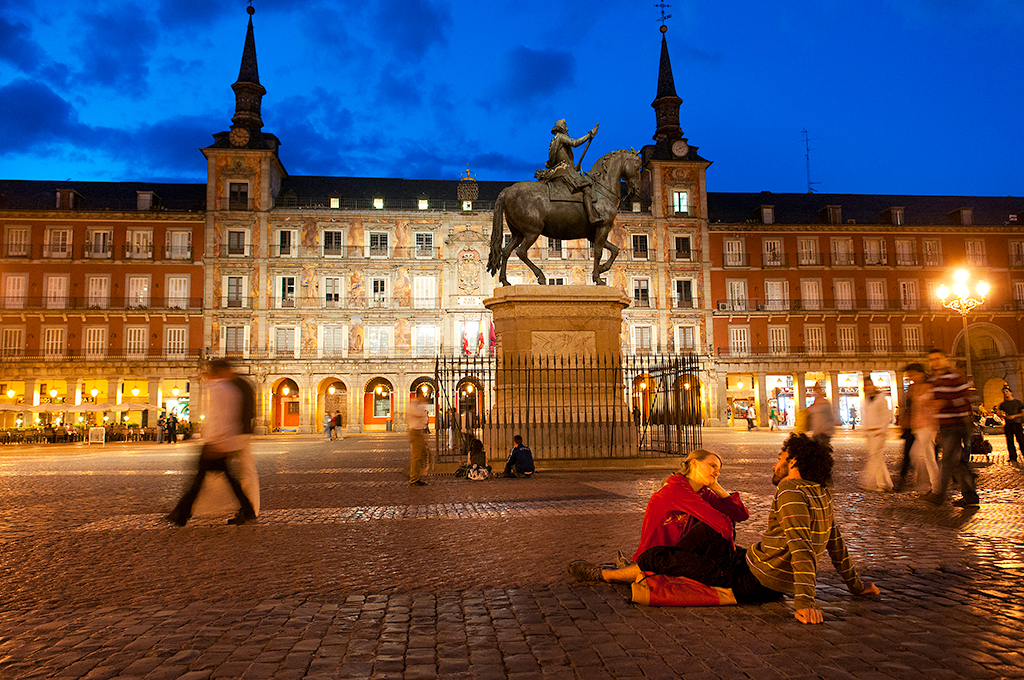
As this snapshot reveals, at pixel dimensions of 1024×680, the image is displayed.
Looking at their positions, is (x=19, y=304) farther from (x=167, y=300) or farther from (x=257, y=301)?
(x=257, y=301)

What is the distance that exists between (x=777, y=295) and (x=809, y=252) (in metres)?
3.46

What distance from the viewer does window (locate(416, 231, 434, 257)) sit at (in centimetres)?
4225

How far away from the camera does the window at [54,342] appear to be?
40125 millimetres

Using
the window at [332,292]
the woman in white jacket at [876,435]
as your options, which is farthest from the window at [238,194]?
the woman in white jacket at [876,435]

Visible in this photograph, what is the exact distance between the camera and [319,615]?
4043mm

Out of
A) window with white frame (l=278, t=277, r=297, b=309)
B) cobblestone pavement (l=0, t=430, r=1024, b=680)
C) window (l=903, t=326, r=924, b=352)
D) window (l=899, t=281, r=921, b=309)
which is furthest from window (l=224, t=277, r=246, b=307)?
window (l=899, t=281, r=921, b=309)

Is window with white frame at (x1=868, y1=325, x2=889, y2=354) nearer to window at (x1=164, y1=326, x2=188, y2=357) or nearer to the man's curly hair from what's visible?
window at (x1=164, y1=326, x2=188, y2=357)

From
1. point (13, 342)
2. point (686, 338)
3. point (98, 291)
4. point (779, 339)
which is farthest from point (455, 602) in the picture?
point (13, 342)

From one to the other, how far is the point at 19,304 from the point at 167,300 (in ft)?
26.0

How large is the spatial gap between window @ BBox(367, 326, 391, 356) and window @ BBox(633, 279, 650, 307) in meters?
14.5

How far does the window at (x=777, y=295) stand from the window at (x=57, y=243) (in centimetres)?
4053

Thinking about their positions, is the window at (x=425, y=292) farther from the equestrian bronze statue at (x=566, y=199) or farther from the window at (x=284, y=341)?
the equestrian bronze statue at (x=566, y=199)

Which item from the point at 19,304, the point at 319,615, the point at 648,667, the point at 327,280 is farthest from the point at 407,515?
the point at 19,304

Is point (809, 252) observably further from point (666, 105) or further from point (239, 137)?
point (239, 137)
